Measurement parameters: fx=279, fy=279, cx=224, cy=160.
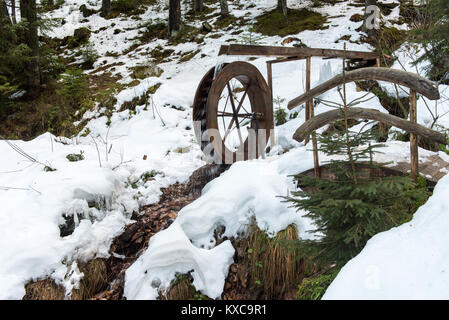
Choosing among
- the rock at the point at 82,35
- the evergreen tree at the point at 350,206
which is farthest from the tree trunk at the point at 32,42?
the evergreen tree at the point at 350,206

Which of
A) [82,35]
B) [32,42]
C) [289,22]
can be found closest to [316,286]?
[32,42]

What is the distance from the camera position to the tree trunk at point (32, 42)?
29.8 feet

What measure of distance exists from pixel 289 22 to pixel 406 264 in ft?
43.7

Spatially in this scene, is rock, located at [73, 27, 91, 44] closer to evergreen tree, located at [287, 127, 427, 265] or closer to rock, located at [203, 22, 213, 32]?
rock, located at [203, 22, 213, 32]

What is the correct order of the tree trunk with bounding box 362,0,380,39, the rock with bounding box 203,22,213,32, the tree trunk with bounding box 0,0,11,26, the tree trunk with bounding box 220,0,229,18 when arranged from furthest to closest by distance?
the tree trunk with bounding box 220,0,229,18, the rock with bounding box 203,22,213,32, the tree trunk with bounding box 362,0,380,39, the tree trunk with bounding box 0,0,11,26

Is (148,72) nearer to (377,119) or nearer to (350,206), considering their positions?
(377,119)

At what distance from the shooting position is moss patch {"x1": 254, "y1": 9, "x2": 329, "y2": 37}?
37.9ft

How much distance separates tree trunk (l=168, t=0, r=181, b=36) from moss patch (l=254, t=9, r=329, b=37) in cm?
379

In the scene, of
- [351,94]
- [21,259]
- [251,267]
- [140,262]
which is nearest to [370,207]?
[251,267]

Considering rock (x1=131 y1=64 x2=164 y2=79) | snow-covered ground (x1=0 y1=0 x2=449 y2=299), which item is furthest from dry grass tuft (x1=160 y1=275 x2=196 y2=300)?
rock (x1=131 y1=64 x2=164 y2=79)

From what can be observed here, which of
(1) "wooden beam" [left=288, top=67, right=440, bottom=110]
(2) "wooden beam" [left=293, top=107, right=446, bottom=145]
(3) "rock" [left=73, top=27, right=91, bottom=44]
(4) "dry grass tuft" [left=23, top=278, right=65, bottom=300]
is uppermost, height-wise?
(3) "rock" [left=73, top=27, right=91, bottom=44]

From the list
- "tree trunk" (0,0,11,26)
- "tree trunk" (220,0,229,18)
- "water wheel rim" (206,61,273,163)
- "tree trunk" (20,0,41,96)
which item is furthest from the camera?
"tree trunk" (220,0,229,18)

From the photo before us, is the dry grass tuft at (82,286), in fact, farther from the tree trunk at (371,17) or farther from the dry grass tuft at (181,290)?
the tree trunk at (371,17)

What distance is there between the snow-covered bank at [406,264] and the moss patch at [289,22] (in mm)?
11269
